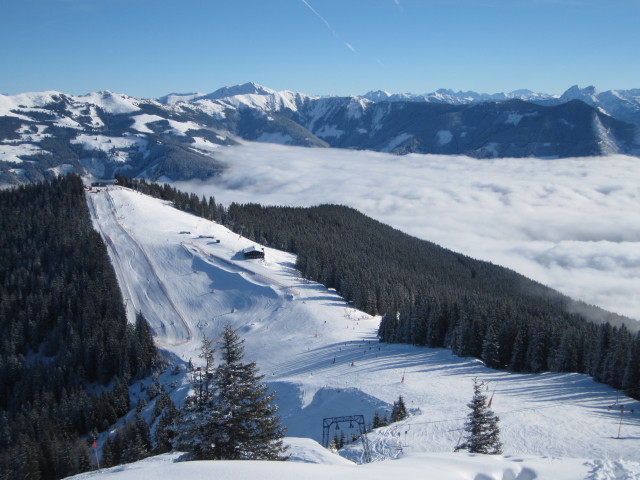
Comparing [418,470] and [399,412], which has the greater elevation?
[418,470]

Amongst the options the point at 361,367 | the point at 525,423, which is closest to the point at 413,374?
the point at 361,367

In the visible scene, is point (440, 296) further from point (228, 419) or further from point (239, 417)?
point (228, 419)

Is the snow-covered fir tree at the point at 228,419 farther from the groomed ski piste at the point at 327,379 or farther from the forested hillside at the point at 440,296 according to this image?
the forested hillside at the point at 440,296

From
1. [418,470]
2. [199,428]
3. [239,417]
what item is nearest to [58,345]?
[199,428]

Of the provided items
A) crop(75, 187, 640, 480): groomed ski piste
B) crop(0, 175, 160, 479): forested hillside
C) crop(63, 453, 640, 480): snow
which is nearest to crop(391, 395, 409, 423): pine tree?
crop(75, 187, 640, 480): groomed ski piste

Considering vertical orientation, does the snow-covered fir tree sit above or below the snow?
below

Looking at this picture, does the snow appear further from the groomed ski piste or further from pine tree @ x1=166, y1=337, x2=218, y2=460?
pine tree @ x1=166, y1=337, x2=218, y2=460
